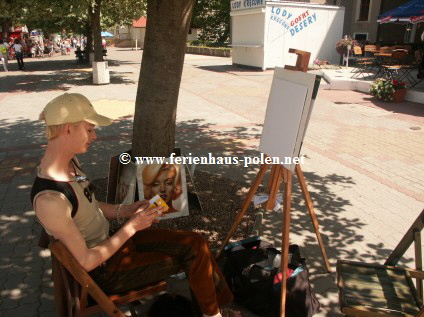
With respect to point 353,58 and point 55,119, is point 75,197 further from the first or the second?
point 353,58

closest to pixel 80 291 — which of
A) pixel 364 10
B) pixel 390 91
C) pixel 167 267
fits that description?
pixel 167 267

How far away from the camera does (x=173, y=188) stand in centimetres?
399

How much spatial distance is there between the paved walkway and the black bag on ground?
1.23ft

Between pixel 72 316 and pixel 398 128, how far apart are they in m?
8.46

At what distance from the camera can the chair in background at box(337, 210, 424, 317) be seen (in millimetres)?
2303

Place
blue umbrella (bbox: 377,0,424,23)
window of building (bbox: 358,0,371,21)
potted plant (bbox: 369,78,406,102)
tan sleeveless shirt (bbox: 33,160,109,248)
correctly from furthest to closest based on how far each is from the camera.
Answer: window of building (bbox: 358,0,371,21) → blue umbrella (bbox: 377,0,424,23) → potted plant (bbox: 369,78,406,102) → tan sleeveless shirt (bbox: 33,160,109,248)

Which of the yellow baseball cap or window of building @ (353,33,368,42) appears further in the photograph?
window of building @ (353,33,368,42)

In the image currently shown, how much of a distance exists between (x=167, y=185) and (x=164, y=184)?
4cm

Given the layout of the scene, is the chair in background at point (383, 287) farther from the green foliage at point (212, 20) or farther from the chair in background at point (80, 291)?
the green foliage at point (212, 20)

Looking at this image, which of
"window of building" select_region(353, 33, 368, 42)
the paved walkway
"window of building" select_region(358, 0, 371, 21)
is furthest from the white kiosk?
"window of building" select_region(358, 0, 371, 21)

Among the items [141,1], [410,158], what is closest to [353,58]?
[141,1]

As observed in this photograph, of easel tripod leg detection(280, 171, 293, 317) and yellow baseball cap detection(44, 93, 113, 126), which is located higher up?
yellow baseball cap detection(44, 93, 113, 126)

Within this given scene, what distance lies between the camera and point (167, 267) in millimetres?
2348

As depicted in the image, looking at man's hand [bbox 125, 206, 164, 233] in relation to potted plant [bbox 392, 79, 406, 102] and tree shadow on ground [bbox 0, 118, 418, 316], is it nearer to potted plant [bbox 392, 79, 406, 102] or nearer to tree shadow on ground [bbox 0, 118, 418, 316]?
tree shadow on ground [bbox 0, 118, 418, 316]
